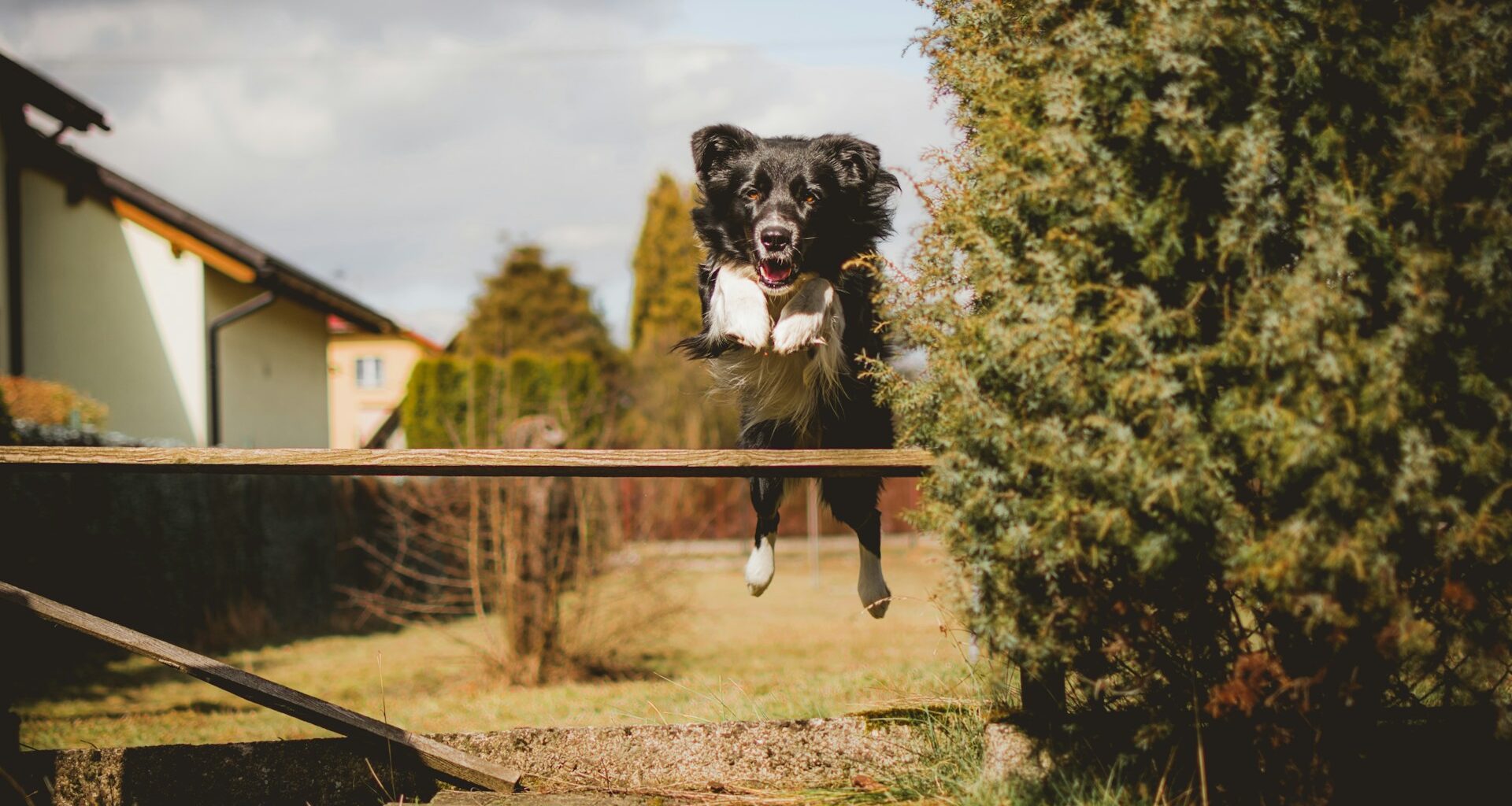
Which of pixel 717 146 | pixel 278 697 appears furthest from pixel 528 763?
pixel 717 146

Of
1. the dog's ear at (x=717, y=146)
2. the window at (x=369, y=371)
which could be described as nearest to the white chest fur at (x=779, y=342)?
the dog's ear at (x=717, y=146)

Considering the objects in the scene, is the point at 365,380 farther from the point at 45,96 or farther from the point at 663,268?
the point at 45,96

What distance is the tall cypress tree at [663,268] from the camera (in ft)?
107

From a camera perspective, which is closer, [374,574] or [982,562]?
[982,562]

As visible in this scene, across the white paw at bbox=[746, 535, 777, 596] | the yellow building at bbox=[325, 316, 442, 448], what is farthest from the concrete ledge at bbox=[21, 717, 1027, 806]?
the yellow building at bbox=[325, 316, 442, 448]

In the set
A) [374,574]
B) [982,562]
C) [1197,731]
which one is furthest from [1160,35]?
[374,574]

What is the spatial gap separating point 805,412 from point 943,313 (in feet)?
5.28

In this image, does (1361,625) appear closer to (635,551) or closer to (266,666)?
(635,551)

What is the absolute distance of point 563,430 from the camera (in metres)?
8.92

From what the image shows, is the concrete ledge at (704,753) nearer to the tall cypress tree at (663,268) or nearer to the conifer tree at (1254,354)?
the conifer tree at (1254,354)

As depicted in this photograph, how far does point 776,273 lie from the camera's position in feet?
12.8

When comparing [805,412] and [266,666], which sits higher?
[805,412]

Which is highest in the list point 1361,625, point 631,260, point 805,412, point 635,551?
point 631,260

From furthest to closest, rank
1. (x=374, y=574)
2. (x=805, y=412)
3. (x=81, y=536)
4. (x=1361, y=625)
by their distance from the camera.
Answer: (x=374, y=574), (x=81, y=536), (x=805, y=412), (x=1361, y=625)
